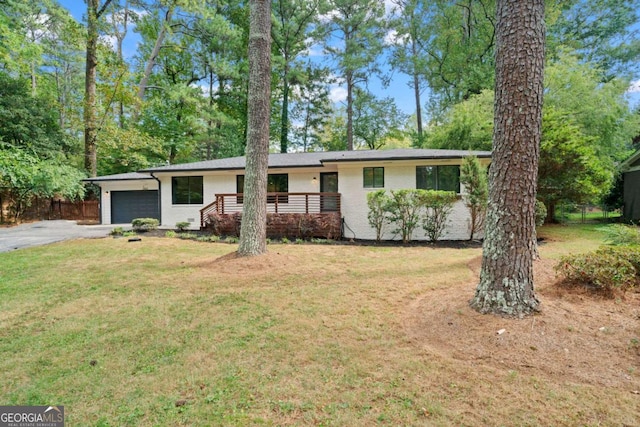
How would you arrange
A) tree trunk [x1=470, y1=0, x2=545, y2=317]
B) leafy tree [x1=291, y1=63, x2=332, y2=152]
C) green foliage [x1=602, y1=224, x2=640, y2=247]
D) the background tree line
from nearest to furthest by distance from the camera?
tree trunk [x1=470, y1=0, x2=545, y2=317]
green foliage [x1=602, y1=224, x2=640, y2=247]
the background tree line
leafy tree [x1=291, y1=63, x2=332, y2=152]

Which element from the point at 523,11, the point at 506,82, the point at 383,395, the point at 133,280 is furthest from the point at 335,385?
the point at 133,280

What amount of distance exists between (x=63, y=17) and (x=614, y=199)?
29979 millimetres

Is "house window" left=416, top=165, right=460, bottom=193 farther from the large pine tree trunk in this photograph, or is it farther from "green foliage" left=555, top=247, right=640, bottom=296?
the large pine tree trunk

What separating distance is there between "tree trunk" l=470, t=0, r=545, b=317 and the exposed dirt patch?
274 millimetres

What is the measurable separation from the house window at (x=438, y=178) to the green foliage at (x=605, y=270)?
7.02 metres

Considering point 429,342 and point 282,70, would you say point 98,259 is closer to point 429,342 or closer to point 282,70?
point 429,342

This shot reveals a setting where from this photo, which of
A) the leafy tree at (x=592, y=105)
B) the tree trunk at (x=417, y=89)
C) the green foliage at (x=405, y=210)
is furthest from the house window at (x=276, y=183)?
the tree trunk at (x=417, y=89)

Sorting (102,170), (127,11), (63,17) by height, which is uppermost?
(127,11)

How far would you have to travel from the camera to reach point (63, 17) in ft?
46.4

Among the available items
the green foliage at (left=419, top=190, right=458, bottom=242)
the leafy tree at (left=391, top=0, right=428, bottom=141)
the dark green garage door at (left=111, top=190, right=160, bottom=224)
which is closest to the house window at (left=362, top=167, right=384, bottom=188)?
the green foliage at (left=419, top=190, right=458, bottom=242)

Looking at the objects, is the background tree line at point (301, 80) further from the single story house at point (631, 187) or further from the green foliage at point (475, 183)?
the green foliage at point (475, 183)

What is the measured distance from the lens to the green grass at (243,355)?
1997 mm

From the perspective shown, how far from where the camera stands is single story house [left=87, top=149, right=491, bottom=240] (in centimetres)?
1080

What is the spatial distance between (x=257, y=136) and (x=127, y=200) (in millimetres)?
13354
